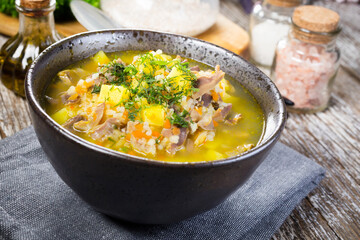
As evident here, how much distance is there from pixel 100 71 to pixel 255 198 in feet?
3.24

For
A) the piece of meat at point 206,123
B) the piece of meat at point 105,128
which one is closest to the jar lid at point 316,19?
the piece of meat at point 206,123

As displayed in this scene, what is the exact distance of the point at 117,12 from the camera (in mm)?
3625

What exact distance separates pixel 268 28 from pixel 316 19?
2.45 ft

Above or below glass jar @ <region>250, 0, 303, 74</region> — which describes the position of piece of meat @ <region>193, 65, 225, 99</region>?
above

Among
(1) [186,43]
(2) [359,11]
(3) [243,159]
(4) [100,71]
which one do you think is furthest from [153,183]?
(2) [359,11]

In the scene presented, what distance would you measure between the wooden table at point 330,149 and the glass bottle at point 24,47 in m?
0.10

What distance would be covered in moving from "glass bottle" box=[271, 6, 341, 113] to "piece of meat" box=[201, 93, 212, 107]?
1.39 metres

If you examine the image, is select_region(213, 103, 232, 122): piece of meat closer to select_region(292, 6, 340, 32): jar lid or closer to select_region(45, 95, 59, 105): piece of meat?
select_region(45, 95, 59, 105): piece of meat

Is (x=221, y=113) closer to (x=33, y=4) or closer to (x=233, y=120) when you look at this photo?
(x=233, y=120)

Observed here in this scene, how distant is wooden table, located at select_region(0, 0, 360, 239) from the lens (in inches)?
86.4

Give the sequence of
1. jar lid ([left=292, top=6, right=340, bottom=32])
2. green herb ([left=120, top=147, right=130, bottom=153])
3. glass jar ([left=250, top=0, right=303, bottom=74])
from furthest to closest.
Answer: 1. glass jar ([left=250, top=0, right=303, bottom=74])
2. jar lid ([left=292, top=6, right=340, bottom=32])
3. green herb ([left=120, top=147, right=130, bottom=153])

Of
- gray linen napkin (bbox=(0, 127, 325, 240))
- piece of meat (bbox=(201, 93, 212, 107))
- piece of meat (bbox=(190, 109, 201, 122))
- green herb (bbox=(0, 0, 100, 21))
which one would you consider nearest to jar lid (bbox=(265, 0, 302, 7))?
green herb (bbox=(0, 0, 100, 21))

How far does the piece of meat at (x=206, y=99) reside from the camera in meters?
1.96

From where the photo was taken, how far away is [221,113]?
80.1 inches
